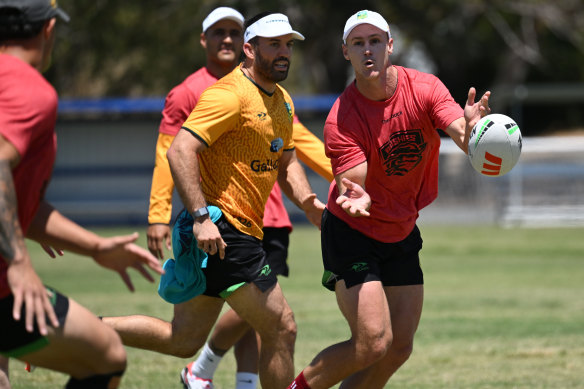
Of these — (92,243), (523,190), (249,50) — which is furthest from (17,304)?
(523,190)

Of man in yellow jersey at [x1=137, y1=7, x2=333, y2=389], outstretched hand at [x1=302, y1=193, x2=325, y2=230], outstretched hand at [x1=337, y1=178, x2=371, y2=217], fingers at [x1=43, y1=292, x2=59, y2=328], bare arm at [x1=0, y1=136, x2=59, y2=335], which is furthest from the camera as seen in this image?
man in yellow jersey at [x1=137, y1=7, x2=333, y2=389]

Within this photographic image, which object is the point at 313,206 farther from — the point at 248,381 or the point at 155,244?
the point at 248,381

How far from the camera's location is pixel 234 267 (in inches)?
231

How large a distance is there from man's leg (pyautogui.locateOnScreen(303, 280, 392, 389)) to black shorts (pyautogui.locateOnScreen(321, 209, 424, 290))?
0.12 meters

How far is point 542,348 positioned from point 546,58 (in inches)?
1361

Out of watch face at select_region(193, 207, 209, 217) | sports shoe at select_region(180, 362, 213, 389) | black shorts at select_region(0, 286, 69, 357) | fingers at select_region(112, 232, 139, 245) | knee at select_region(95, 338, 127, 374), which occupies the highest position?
fingers at select_region(112, 232, 139, 245)

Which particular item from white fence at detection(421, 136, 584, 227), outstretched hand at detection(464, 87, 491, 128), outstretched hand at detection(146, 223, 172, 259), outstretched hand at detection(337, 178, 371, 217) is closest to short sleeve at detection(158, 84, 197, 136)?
outstretched hand at detection(146, 223, 172, 259)

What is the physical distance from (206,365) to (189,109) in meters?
2.07

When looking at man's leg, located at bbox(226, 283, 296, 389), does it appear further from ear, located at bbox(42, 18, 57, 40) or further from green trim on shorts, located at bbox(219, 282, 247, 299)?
ear, located at bbox(42, 18, 57, 40)

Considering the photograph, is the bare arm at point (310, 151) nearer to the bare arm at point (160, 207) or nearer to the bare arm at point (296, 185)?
the bare arm at point (296, 185)

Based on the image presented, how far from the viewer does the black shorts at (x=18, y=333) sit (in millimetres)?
4000

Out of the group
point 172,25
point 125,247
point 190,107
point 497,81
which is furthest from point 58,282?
point 497,81

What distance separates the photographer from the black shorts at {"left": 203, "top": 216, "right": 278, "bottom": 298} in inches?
231

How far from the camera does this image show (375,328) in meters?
5.52
